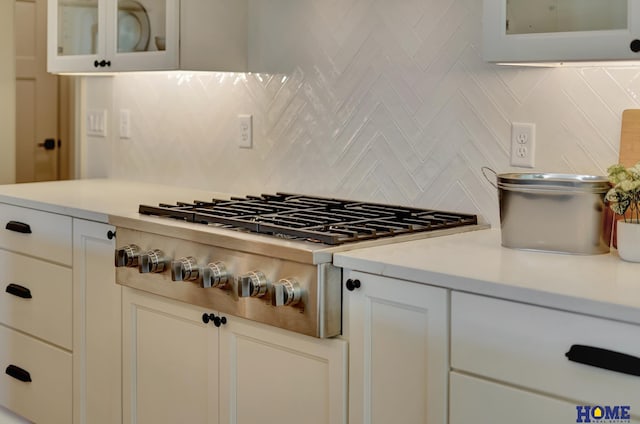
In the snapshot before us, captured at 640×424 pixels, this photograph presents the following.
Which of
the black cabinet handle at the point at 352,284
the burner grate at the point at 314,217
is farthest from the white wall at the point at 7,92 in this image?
the black cabinet handle at the point at 352,284

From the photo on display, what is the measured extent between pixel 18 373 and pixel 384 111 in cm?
170

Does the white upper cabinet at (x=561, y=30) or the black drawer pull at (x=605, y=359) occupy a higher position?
the white upper cabinet at (x=561, y=30)

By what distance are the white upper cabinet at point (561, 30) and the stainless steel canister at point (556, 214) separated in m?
0.30

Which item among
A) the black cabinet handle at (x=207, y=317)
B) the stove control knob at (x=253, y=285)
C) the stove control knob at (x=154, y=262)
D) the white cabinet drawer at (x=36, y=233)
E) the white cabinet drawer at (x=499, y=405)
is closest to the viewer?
the white cabinet drawer at (x=499, y=405)

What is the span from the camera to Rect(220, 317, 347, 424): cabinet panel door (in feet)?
6.84

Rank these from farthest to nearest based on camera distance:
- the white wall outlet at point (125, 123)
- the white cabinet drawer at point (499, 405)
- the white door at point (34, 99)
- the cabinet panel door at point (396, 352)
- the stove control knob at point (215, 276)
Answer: the white door at point (34, 99)
the white wall outlet at point (125, 123)
the stove control knob at point (215, 276)
the cabinet panel door at point (396, 352)
the white cabinet drawer at point (499, 405)

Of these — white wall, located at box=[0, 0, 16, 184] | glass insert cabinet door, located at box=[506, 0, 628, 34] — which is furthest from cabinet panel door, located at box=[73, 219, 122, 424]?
white wall, located at box=[0, 0, 16, 184]

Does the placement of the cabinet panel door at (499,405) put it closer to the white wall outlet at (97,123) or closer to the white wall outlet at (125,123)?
the white wall outlet at (125,123)

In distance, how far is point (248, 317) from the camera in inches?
88.1

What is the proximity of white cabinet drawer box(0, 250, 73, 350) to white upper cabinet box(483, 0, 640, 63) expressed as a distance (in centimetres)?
168

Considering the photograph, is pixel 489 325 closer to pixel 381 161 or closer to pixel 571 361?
pixel 571 361

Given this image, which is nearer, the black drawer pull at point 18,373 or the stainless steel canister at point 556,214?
the stainless steel canister at point 556,214

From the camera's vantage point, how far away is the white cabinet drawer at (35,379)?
304 centimetres

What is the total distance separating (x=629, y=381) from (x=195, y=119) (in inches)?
87.7
